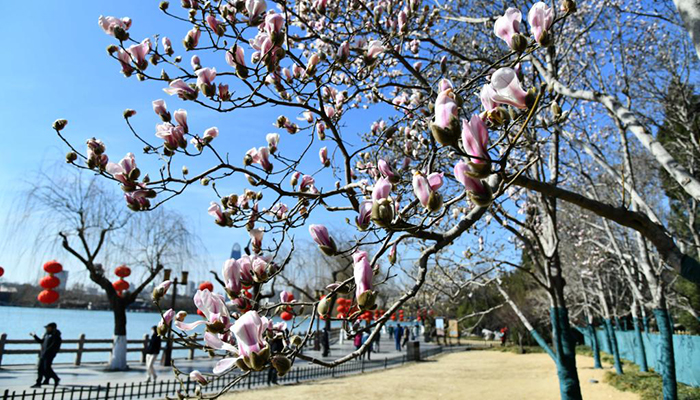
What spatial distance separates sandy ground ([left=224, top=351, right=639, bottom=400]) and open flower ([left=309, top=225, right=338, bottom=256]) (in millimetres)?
7804

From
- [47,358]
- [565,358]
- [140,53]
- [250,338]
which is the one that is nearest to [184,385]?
[47,358]

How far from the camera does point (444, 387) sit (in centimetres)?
1106

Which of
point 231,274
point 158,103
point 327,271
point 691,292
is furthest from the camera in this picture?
point 327,271

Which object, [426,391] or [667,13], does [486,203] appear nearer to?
[667,13]

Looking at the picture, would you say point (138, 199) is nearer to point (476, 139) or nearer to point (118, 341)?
point (476, 139)

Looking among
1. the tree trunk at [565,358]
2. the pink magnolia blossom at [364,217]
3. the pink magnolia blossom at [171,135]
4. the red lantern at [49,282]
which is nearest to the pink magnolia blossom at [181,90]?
the pink magnolia blossom at [171,135]

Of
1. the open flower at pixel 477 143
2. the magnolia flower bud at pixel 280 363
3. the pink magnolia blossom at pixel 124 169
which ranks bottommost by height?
the magnolia flower bud at pixel 280 363

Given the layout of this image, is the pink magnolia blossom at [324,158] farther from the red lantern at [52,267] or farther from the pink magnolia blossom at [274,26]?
the red lantern at [52,267]

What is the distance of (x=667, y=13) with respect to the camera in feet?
20.4

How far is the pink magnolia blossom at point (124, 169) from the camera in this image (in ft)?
6.01

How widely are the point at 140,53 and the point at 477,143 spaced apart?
6.44 feet

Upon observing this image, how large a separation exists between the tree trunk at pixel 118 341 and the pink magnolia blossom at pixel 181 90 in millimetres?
11346

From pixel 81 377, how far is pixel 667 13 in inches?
531

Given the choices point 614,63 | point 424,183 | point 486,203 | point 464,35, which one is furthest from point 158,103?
point 614,63
